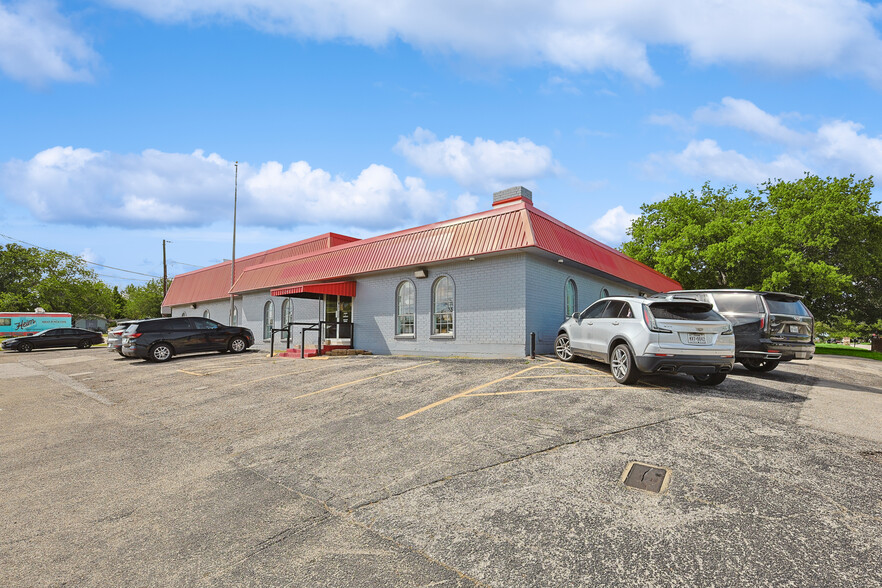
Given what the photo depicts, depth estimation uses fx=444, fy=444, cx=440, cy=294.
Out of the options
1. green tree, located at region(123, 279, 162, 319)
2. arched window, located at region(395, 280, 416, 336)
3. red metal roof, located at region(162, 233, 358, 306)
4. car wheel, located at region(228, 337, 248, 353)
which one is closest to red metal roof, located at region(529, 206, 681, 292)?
arched window, located at region(395, 280, 416, 336)

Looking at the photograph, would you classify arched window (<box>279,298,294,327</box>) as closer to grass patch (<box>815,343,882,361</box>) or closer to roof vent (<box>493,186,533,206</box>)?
roof vent (<box>493,186,533,206</box>)

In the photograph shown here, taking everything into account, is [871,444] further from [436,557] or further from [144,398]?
[144,398]

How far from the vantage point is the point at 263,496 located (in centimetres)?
462

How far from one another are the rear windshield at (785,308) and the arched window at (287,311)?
62.1ft

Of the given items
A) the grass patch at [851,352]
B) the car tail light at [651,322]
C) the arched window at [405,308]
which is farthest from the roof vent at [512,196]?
the grass patch at [851,352]

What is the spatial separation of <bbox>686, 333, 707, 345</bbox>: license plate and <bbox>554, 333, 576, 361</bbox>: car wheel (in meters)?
3.48

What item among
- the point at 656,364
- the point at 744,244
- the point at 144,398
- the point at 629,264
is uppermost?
the point at 744,244

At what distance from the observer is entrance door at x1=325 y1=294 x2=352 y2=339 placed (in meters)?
18.2

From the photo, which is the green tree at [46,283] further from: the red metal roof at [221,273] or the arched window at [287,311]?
the arched window at [287,311]

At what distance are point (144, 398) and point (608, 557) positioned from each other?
10839mm

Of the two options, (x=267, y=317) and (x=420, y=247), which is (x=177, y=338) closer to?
(x=267, y=317)

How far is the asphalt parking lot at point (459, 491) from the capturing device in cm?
328

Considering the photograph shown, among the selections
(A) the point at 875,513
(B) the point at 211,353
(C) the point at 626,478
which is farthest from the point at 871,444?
(B) the point at 211,353

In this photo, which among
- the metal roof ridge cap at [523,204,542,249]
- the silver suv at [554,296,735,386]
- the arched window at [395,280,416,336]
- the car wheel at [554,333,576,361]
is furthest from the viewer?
the arched window at [395,280,416,336]
